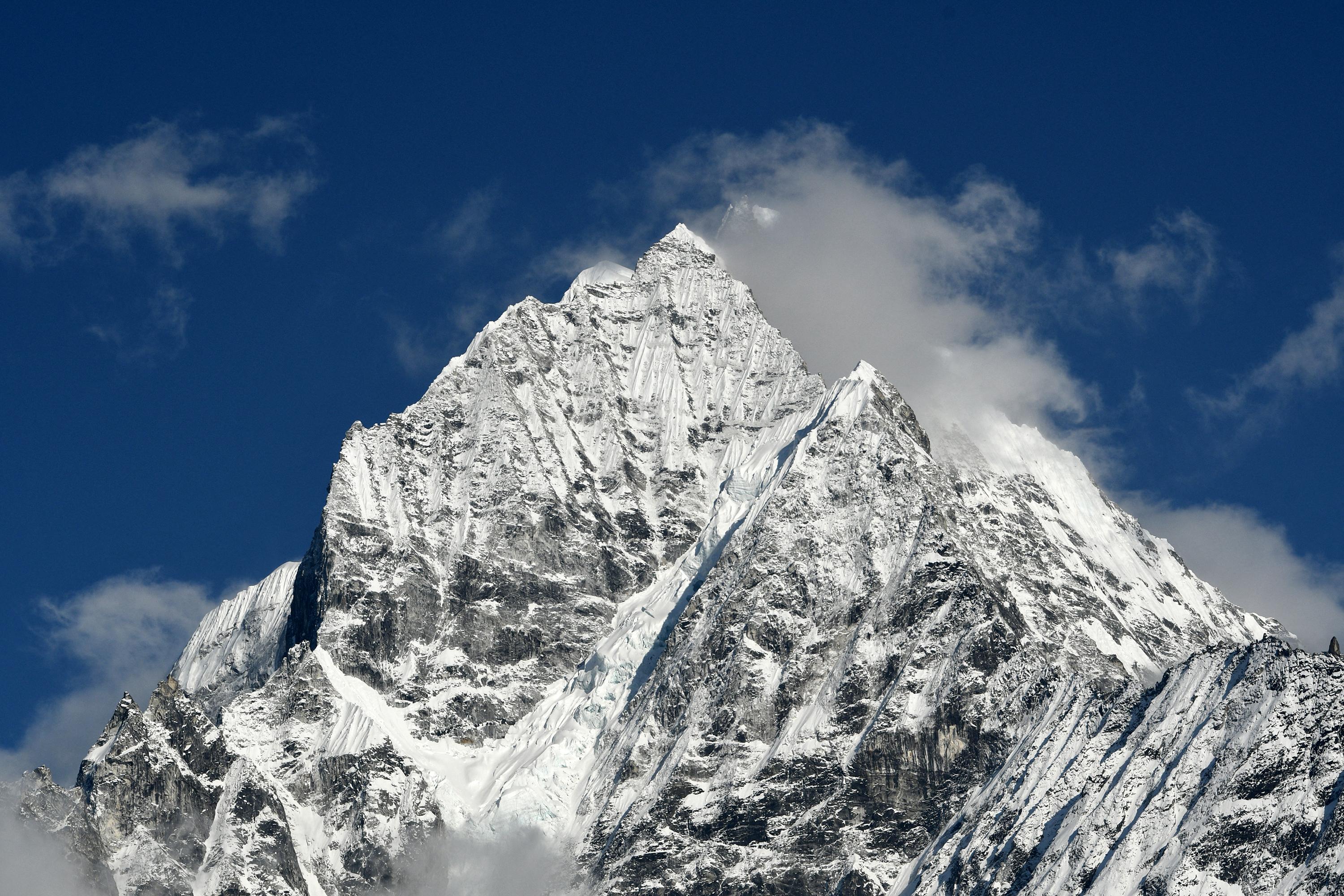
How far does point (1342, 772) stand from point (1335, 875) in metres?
10.3

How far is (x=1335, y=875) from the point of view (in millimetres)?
192000

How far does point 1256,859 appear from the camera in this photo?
655ft

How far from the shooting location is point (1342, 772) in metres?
200

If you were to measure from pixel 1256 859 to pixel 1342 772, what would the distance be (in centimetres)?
900

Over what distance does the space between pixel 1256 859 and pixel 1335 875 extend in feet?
28.6
